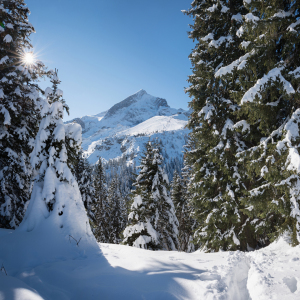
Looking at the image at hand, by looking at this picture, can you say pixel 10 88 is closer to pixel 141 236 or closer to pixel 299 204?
pixel 141 236

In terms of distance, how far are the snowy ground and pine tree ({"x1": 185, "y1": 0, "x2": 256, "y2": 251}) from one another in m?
2.98

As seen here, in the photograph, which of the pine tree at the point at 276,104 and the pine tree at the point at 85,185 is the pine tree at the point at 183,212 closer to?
the pine tree at the point at 85,185

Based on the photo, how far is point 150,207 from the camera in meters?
13.6

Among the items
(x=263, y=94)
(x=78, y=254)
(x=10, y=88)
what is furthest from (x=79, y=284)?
(x=10, y=88)

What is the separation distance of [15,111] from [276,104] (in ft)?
36.0

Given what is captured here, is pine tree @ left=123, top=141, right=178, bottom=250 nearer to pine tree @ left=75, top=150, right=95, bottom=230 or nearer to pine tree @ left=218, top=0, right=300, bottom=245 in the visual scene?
pine tree @ left=75, top=150, right=95, bottom=230

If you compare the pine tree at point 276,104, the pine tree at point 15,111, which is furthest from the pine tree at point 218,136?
the pine tree at point 15,111

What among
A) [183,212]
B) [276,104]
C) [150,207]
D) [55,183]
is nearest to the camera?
[276,104]

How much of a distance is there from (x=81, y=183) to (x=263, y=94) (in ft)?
60.7

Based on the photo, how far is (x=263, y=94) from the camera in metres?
5.63

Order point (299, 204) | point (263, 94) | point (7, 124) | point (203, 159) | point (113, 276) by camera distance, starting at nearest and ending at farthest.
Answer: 1. point (113, 276)
2. point (299, 204)
3. point (263, 94)
4. point (7, 124)
5. point (203, 159)

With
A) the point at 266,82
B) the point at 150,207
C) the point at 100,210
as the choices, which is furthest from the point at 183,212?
the point at 266,82

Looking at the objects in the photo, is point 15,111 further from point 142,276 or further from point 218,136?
point 218,136

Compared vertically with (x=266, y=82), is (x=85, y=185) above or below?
below
